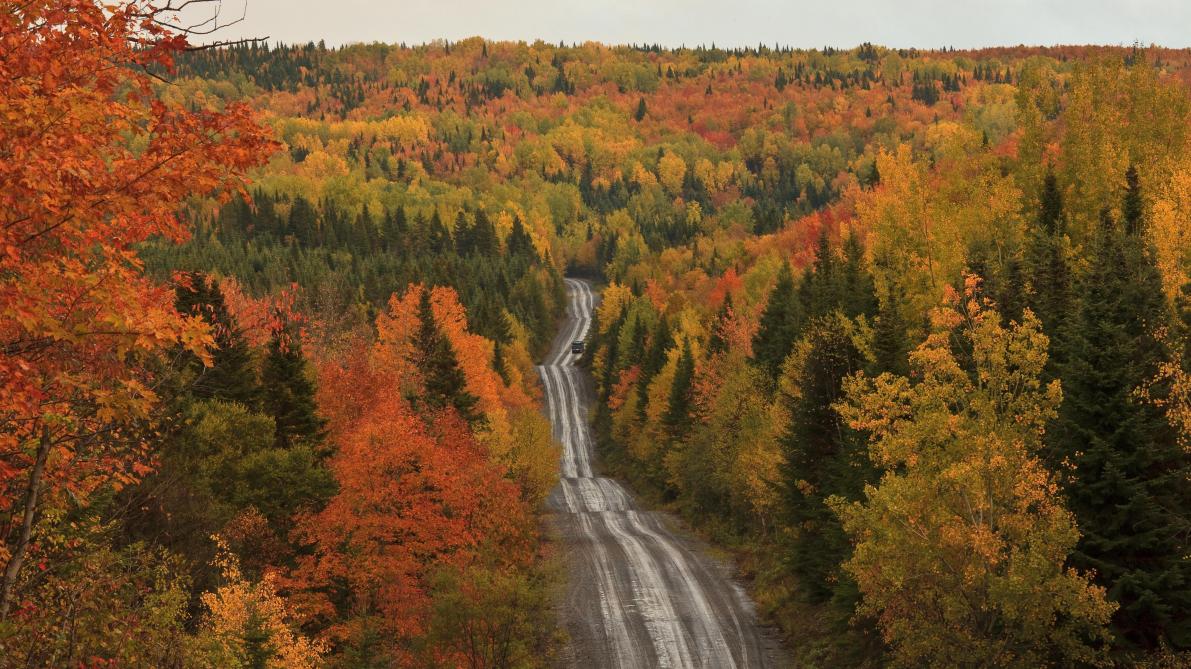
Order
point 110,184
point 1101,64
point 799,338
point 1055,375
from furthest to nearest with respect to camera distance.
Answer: point 1101,64 → point 799,338 → point 1055,375 → point 110,184

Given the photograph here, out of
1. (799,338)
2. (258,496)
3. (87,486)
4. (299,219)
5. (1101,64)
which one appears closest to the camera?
(87,486)

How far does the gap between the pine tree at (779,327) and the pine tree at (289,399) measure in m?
29.2

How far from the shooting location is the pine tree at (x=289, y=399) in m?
41.4

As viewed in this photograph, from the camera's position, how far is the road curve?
37.9 meters

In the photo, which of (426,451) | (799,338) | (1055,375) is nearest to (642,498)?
(799,338)

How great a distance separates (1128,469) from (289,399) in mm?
32856

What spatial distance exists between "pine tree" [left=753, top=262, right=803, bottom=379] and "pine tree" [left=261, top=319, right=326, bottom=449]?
95.7 ft

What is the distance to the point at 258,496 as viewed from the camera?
1430 inches

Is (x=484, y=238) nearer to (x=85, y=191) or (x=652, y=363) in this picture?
(x=652, y=363)

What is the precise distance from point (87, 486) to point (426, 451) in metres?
27.1

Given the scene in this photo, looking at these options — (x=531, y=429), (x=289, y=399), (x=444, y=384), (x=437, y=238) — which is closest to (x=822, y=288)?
(x=531, y=429)

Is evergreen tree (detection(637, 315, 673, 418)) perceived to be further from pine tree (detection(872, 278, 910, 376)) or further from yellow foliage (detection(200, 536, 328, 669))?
yellow foliage (detection(200, 536, 328, 669))

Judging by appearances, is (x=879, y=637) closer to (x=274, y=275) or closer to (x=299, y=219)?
(x=274, y=275)

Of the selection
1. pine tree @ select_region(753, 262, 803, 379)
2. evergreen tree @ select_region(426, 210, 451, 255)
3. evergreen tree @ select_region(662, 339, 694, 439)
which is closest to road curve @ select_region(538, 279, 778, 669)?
evergreen tree @ select_region(662, 339, 694, 439)
